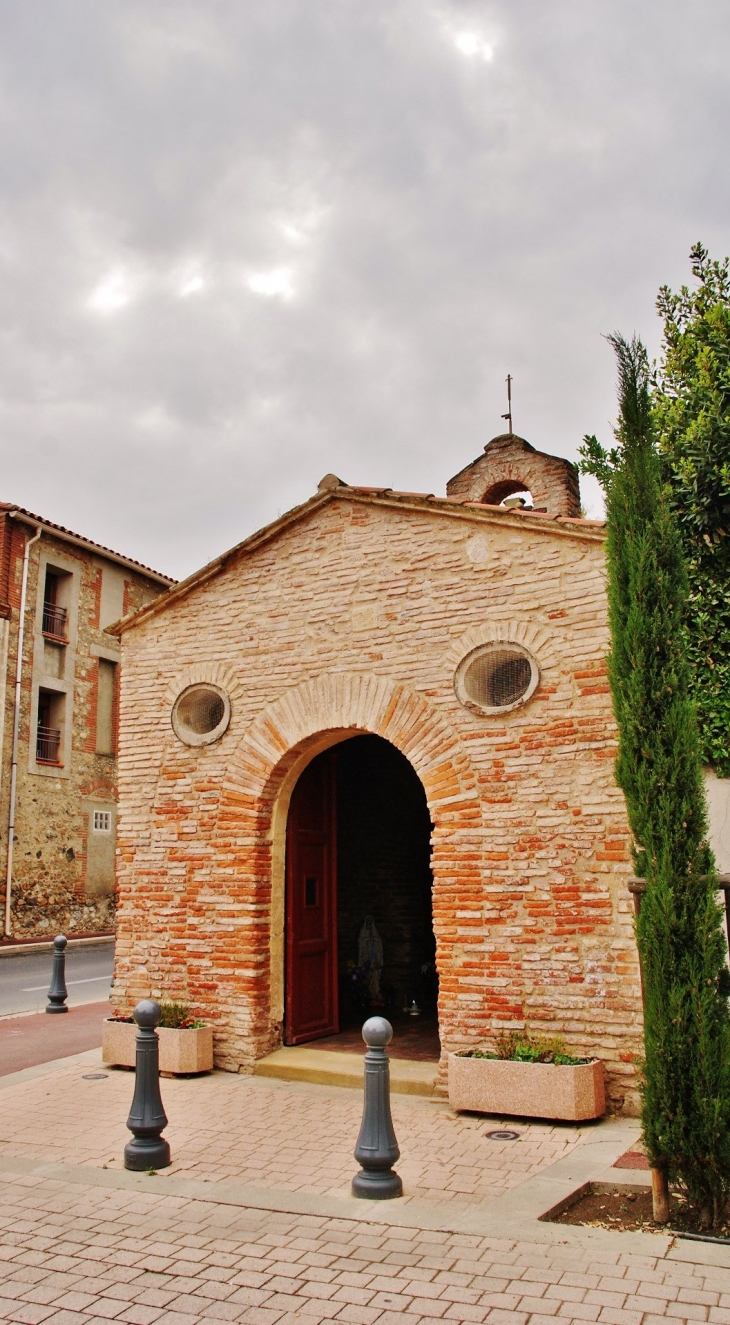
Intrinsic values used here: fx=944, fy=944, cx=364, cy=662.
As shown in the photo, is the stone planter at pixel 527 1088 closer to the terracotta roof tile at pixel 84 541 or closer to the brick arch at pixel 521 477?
the brick arch at pixel 521 477

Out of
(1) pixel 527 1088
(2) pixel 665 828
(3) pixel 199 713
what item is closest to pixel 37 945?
(3) pixel 199 713

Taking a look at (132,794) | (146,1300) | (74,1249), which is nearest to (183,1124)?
(74,1249)

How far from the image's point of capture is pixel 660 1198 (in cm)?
475

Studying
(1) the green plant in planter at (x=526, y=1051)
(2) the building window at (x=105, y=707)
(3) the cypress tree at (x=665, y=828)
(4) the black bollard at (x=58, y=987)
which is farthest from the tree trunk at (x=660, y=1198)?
(2) the building window at (x=105, y=707)

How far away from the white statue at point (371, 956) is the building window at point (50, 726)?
48.0ft

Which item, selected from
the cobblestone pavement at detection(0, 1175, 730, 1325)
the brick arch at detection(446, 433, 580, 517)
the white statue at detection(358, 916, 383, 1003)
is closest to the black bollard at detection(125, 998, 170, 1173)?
the cobblestone pavement at detection(0, 1175, 730, 1325)

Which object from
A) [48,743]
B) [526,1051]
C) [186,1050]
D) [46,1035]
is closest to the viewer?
[526,1051]

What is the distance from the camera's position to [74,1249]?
15.2 feet

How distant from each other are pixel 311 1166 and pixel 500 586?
4456 mm

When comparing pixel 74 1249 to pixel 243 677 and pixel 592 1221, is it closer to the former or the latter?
pixel 592 1221

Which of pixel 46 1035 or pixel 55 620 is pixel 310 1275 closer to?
pixel 46 1035

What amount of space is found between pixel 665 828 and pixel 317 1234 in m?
2.70

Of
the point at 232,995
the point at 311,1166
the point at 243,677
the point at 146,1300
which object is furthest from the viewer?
the point at 243,677

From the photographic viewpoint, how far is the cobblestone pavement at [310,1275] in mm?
3877
